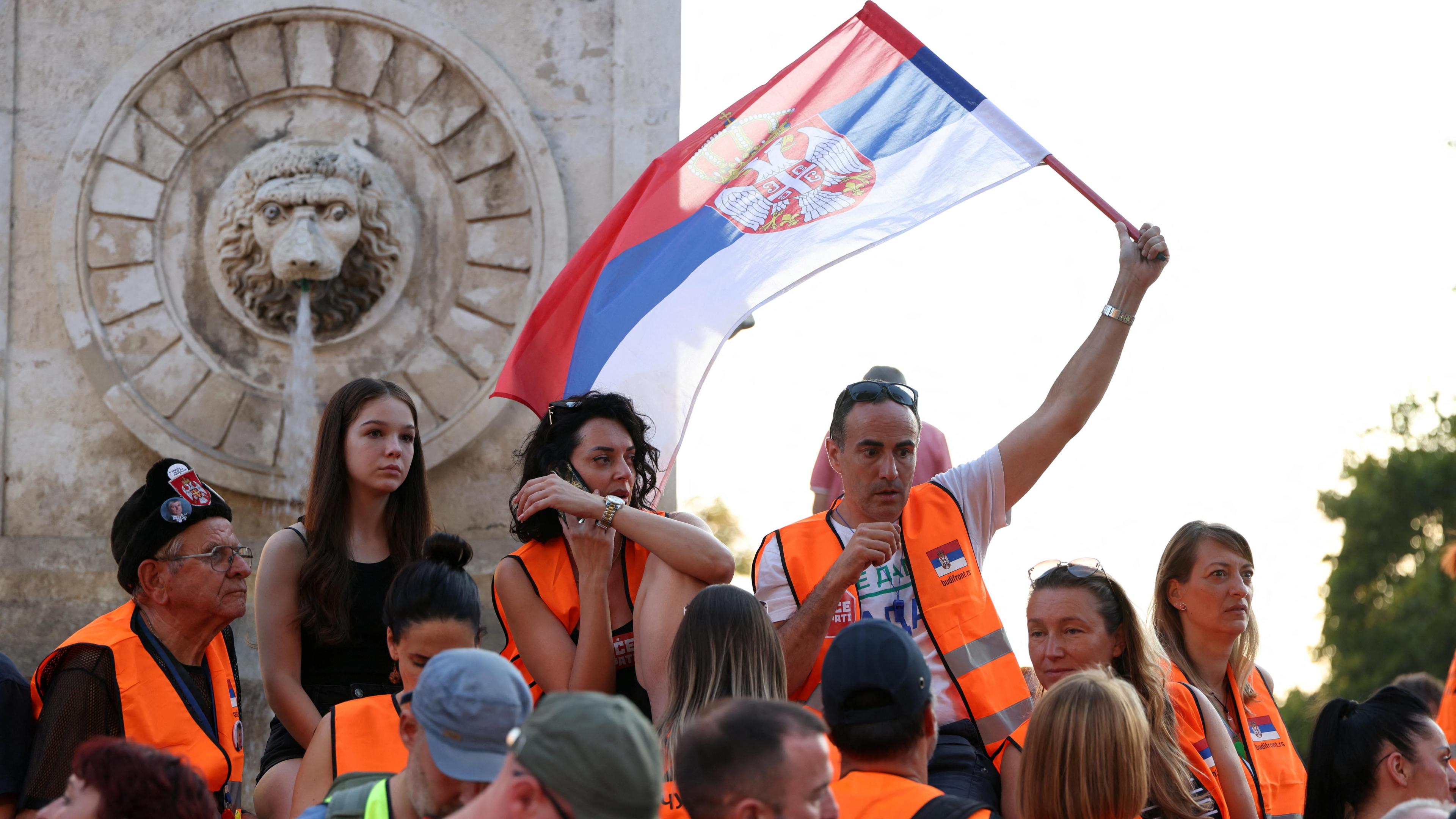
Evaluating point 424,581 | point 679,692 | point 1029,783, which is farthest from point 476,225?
point 1029,783

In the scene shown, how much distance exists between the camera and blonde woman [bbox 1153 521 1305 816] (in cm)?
491

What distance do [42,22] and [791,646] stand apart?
189 inches

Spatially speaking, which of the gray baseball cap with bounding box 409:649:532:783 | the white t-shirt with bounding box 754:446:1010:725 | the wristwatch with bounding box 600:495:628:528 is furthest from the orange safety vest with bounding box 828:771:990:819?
the wristwatch with bounding box 600:495:628:528

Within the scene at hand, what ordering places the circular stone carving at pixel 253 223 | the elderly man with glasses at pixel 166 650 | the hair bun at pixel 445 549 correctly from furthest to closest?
1. the circular stone carving at pixel 253 223
2. the hair bun at pixel 445 549
3. the elderly man with glasses at pixel 166 650

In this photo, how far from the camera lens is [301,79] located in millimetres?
6801

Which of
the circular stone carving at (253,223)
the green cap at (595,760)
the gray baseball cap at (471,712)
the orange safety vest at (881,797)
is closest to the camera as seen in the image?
the green cap at (595,760)

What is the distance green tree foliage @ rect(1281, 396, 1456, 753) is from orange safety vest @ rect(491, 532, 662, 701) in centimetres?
2546

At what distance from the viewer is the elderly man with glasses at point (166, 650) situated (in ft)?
13.5

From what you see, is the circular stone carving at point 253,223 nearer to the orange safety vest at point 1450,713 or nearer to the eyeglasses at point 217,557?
the eyeglasses at point 217,557

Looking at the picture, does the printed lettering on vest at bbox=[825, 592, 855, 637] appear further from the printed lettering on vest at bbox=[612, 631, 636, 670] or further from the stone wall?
the stone wall

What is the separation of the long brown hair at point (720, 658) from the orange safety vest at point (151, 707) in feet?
4.80

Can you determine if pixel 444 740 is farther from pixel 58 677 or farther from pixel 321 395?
pixel 321 395

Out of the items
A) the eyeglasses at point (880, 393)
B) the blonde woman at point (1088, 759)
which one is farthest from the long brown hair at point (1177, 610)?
the blonde woman at point (1088, 759)

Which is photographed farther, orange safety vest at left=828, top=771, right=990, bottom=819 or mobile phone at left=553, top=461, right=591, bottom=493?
mobile phone at left=553, top=461, right=591, bottom=493
